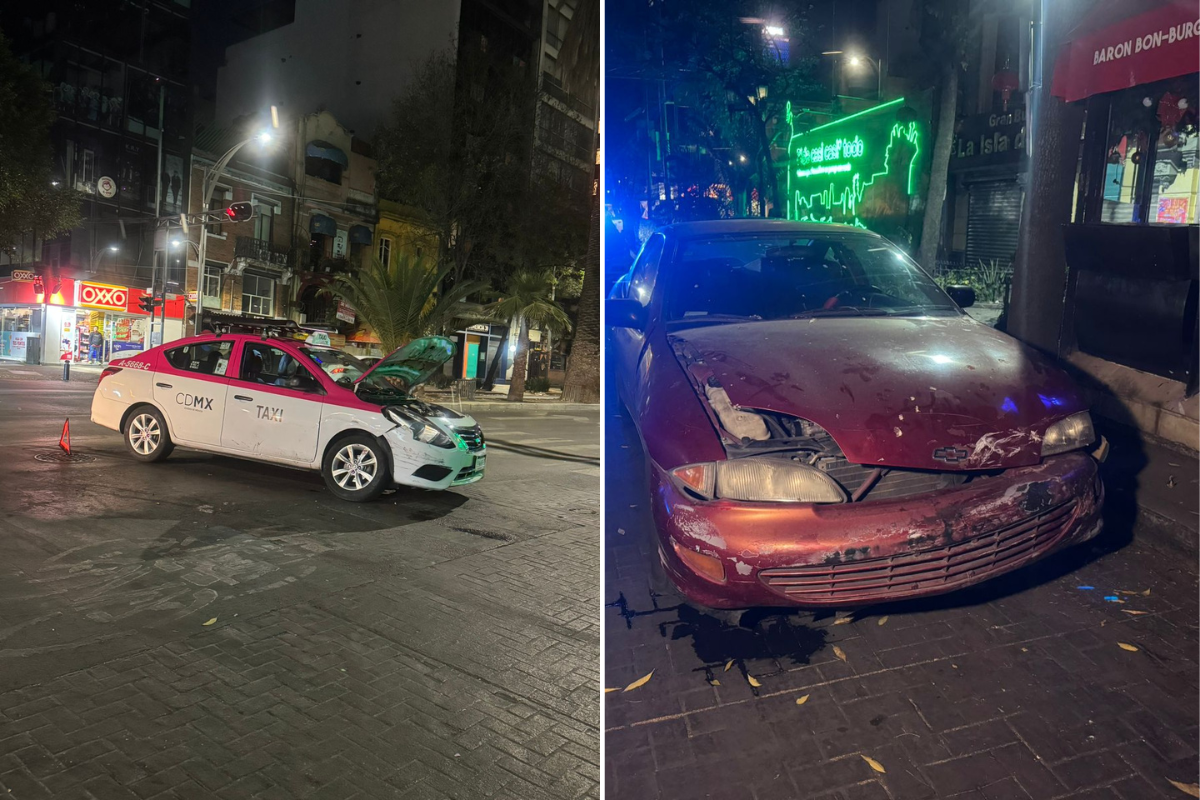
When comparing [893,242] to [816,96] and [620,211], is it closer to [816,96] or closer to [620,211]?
[816,96]

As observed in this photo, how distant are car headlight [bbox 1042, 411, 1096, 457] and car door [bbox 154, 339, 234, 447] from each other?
678cm

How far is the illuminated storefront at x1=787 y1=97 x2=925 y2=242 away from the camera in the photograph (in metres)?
3.26

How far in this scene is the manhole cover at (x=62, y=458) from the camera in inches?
288

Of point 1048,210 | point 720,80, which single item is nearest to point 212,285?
point 720,80

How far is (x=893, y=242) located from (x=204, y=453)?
24.7ft

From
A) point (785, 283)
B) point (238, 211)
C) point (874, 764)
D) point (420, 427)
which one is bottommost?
point (874, 764)

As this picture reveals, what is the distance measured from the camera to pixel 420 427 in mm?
6617

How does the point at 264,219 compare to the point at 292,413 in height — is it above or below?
above

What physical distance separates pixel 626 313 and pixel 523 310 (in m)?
20.4

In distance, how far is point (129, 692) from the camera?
2900 mm

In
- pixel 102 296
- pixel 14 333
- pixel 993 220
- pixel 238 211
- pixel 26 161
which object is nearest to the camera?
pixel 993 220

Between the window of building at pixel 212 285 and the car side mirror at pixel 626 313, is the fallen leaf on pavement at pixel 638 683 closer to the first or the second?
the car side mirror at pixel 626 313

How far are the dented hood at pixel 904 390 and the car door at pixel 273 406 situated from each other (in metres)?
5.17

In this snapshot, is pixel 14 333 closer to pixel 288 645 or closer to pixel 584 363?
pixel 584 363
